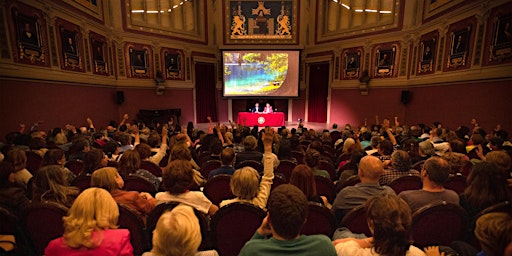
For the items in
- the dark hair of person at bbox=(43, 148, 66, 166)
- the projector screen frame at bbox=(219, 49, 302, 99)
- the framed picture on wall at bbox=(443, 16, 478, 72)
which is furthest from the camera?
the projector screen frame at bbox=(219, 49, 302, 99)

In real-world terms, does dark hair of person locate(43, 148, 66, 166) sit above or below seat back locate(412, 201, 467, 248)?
above

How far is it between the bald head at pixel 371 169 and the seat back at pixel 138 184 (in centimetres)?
214

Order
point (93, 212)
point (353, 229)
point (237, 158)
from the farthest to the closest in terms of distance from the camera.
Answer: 1. point (237, 158)
2. point (353, 229)
3. point (93, 212)

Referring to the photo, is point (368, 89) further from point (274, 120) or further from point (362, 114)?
point (274, 120)

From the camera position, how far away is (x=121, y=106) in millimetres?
11781

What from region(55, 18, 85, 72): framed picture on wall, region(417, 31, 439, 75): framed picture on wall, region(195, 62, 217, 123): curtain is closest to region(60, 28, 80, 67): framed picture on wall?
region(55, 18, 85, 72): framed picture on wall

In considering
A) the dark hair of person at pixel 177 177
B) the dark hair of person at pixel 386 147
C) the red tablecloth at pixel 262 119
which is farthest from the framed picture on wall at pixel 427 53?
the dark hair of person at pixel 177 177

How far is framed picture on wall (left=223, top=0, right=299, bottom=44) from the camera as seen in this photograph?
15.2 metres

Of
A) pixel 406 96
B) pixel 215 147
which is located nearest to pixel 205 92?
pixel 406 96

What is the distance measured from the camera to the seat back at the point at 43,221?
199 centimetres

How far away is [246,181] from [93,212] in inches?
42.6

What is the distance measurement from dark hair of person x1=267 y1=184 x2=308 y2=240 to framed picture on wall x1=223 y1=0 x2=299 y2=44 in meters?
15.1

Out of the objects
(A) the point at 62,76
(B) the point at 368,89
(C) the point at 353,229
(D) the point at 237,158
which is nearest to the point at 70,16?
(A) the point at 62,76

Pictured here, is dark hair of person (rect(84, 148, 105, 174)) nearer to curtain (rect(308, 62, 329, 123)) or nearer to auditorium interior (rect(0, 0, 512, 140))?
auditorium interior (rect(0, 0, 512, 140))
